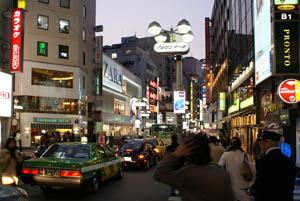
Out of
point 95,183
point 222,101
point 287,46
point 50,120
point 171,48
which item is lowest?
point 95,183

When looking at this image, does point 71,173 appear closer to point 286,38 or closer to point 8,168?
point 8,168

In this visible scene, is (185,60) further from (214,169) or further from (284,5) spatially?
(214,169)

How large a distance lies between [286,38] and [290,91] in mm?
2459

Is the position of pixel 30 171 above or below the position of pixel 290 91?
below

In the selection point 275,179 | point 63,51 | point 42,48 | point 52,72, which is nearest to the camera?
point 275,179

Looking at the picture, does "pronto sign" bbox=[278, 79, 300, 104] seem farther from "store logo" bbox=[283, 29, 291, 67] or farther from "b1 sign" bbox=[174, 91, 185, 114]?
"b1 sign" bbox=[174, 91, 185, 114]

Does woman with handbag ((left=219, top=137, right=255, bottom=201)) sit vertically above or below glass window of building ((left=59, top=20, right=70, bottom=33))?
below

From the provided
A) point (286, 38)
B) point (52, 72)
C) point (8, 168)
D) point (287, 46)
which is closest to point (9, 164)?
point (8, 168)

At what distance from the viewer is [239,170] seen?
6.75 m

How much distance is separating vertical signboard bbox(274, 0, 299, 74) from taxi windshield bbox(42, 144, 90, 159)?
9.36m

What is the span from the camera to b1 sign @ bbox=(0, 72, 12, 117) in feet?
47.0

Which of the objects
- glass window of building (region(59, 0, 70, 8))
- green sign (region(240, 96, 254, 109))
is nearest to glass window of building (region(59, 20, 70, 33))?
glass window of building (region(59, 0, 70, 8))

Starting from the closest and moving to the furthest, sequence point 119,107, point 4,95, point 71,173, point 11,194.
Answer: point 11,194, point 71,173, point 4,95, point 119,107

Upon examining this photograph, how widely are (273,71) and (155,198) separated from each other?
28.0ft
